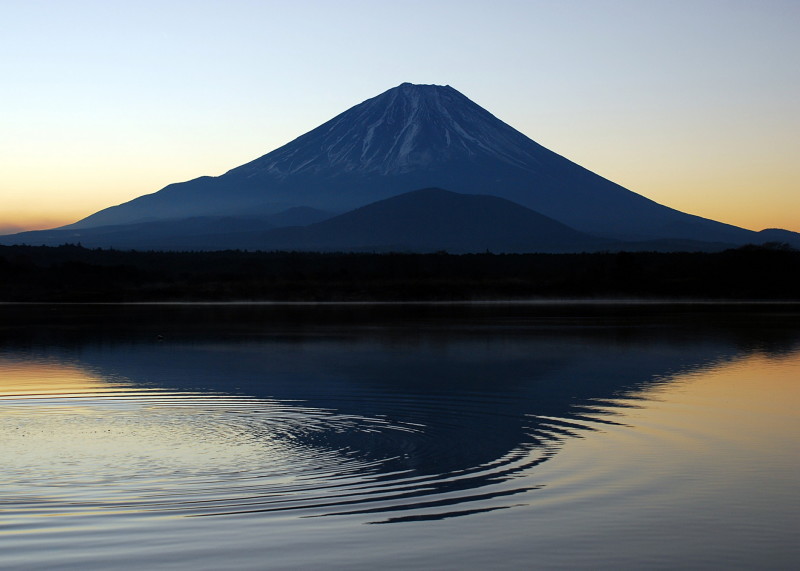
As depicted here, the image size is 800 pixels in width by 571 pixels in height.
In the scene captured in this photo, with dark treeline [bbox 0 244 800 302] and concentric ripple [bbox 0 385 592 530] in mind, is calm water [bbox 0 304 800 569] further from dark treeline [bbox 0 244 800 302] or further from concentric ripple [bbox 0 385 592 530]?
dark treeline [bbox 0 244 800 302]

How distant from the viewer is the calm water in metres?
9.70

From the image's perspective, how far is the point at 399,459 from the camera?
14.1m

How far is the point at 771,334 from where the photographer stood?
38656 mm

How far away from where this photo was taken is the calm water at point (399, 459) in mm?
9703

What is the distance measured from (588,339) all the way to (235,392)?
57.4ft

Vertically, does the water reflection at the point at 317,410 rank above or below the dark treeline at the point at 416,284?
below

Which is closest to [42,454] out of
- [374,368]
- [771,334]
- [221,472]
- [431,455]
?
[221,472]

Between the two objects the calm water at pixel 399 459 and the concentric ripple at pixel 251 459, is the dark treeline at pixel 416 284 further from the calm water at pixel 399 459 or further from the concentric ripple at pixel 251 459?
the concentric ripple at pixel 251 459

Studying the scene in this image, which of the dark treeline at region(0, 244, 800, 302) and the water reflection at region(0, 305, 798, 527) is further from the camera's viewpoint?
the dark treeline at region(0, 244, 800, 302)

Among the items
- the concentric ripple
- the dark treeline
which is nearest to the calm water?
the concentric ripple

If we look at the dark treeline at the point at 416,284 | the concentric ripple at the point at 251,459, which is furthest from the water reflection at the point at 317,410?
the dark treeline at the point at 416,284

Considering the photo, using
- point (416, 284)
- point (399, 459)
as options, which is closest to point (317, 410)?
point (399, 459)

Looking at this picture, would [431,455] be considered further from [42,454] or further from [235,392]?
[235,392]

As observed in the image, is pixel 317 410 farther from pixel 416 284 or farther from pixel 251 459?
pixel 416 284
